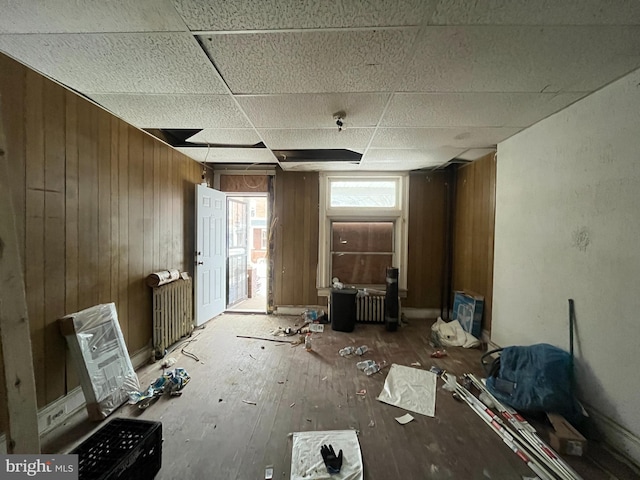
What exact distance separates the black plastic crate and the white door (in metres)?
2.08

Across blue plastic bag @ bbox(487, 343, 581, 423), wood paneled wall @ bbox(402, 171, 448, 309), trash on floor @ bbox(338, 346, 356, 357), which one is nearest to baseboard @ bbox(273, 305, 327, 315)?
trash on floor @ bbox(338, 346, 356, 357)

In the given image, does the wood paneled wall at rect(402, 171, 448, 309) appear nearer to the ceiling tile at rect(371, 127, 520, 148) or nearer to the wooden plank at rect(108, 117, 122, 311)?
the ceiling tile at rect(371, 127, 520, 148)

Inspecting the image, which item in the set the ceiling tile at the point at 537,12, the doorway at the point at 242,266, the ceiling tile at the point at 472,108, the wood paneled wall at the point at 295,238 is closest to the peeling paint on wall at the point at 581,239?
the ceiling tile at the point at 472,108

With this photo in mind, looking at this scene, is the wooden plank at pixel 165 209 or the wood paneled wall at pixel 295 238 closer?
the wooden plank at pixel 165 209

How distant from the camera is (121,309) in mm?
2332

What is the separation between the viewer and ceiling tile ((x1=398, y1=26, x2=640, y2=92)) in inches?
48.6

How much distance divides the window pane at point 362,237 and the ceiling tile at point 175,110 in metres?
2.33

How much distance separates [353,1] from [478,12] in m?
0.59

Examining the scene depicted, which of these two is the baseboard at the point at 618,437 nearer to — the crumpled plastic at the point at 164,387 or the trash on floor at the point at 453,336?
the trash on floor at the point at 453,336

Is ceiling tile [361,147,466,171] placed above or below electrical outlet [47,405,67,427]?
above

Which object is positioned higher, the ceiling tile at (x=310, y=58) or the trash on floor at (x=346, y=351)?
the ceiling tile at (x=310, y=58)

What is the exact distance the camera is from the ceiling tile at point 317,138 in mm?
2531

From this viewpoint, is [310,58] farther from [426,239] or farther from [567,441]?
[426,239]

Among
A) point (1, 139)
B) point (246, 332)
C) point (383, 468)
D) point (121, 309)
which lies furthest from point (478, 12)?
point (246, 332)
